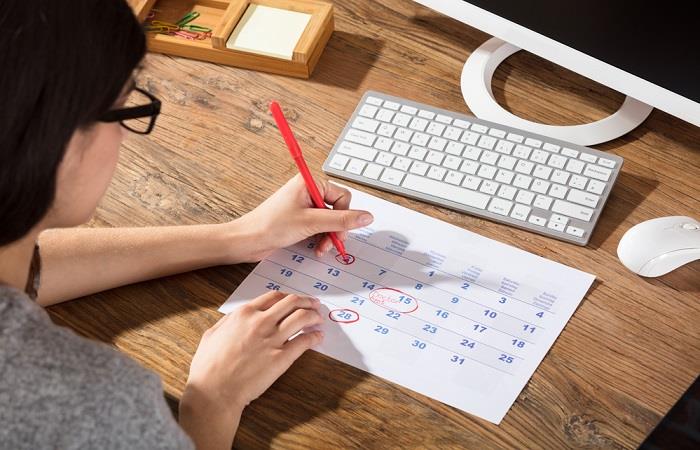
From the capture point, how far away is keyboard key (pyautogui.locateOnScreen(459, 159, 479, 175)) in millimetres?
1166

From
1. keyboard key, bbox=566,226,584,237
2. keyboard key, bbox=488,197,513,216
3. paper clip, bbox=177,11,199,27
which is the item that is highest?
keyboard key, bbox=566,226,584,237

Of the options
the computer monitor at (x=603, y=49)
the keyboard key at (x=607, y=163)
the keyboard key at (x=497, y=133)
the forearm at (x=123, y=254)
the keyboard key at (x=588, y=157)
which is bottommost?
the forearm at (x=123, y=254)

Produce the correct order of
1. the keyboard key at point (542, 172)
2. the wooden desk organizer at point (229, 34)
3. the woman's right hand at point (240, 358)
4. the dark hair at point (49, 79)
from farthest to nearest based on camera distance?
1. the wooden desk organizer at point (229, 34)
2. the keyboard key at point (542, 172)
3. the woman's right hand at point (240, 358)
4. the dark hair at point (49, 79)

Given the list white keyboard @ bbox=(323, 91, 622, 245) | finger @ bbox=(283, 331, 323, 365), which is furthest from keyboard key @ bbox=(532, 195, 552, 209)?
finger @ bbox=(283, 331, 323, 365)

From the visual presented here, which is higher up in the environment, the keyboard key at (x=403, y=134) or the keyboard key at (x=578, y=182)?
the keyboard key at (x=578, y=182)

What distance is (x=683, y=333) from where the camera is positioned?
102 cm

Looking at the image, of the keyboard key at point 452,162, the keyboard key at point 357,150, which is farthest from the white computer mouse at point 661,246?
the keyboard key at point 357,150

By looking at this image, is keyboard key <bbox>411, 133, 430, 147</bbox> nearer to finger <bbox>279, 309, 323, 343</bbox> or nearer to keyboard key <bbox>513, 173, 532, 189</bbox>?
keyboard key <bbox>513, 173, 532, 189</bbox>

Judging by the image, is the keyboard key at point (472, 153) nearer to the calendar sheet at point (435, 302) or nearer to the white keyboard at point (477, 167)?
the white keyboard at point (477, 167)

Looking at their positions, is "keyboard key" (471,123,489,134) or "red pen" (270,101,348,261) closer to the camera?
"red pen" (270,101,348,261)

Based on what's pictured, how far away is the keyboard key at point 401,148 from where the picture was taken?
120 centimetres

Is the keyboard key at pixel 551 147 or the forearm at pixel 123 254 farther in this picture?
the keyboard key at pixel 551 147

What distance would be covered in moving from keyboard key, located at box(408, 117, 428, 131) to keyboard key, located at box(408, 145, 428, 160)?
33mm

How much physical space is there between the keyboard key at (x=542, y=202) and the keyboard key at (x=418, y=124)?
0.17 meters
